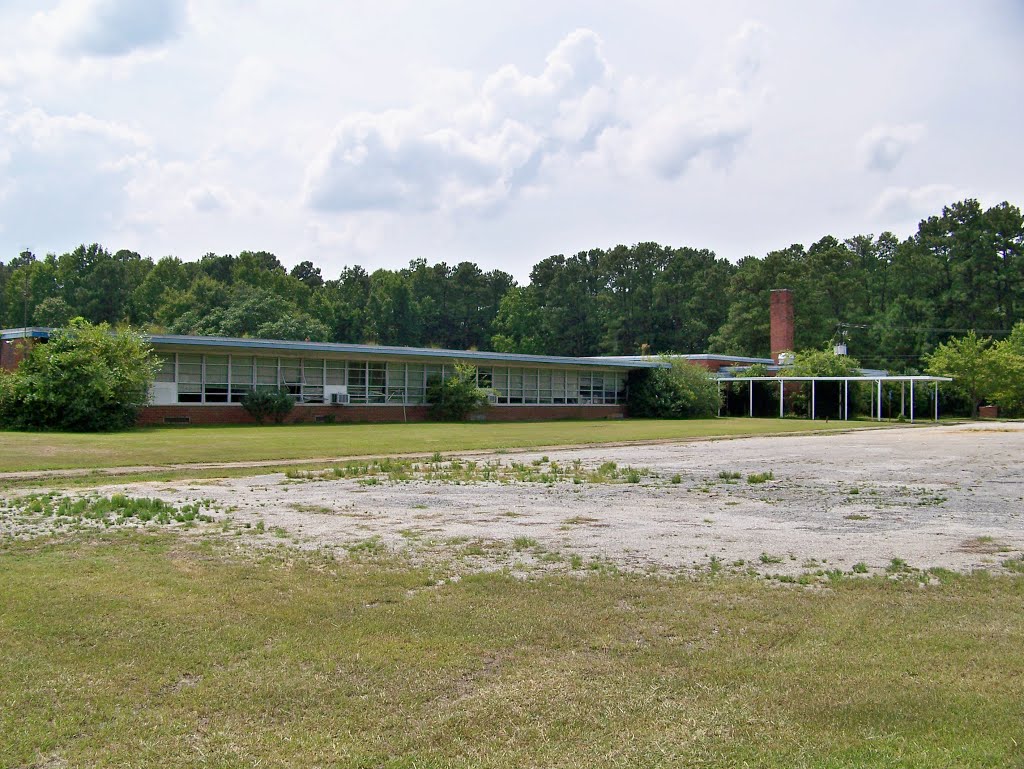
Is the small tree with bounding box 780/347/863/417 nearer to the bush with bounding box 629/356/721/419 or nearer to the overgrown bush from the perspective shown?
the overgrown bush

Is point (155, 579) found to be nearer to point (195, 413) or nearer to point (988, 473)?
point (988, 473)

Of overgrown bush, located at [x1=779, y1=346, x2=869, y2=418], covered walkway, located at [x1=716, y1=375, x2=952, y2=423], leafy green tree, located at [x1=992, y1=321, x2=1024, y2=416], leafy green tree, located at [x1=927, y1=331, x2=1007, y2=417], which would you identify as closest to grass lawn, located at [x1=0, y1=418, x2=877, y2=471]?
covered walkway, located at [x1=716, y1=375, x2=952, y2=423]

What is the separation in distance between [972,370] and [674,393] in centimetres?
2462

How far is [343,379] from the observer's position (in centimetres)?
4478

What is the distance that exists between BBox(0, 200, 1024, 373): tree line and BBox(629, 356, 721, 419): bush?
30.2 metres

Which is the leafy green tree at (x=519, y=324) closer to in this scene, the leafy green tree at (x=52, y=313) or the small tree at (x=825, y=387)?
the leafy green tree at (x=52, y=313)

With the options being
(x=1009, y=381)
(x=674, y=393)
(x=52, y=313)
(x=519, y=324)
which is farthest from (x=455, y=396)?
(x=519, y=324)

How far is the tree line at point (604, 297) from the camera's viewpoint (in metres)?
84.3

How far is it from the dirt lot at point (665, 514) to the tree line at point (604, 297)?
62.6m

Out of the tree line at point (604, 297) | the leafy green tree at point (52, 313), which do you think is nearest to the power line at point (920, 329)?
the tree line at point (604, 297)

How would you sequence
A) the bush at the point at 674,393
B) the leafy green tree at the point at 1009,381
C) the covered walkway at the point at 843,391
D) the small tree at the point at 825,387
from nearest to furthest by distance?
the bush at the point at 674,393 → the covered walkway at the point at 843,391 → the small tree at the point at 825,387 → the leafy green tree at the point at 1009,381

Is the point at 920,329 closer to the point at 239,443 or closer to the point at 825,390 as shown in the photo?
the point at 825,390

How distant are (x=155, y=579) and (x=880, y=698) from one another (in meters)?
5.58

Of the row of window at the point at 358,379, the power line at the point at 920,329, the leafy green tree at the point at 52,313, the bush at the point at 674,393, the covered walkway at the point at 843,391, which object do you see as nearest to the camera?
the row of window at the point at 358,379
